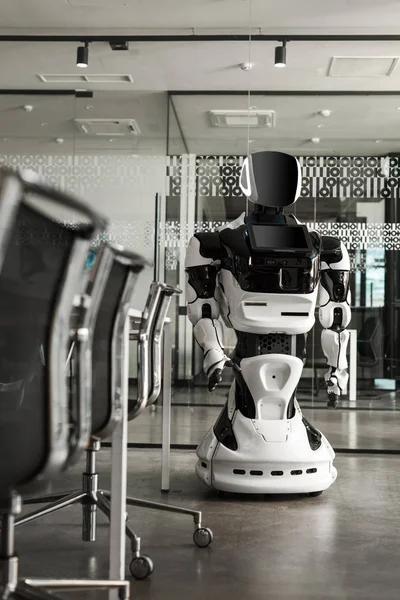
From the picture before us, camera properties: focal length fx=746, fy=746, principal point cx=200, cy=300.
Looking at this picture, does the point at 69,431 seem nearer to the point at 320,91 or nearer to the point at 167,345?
the point at 167,345

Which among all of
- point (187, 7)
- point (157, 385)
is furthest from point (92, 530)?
point (187, 7)

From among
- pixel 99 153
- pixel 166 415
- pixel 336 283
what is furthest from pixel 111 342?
pixel 99 153

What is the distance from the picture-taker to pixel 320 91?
18.9 feet

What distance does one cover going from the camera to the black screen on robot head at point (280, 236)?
3.77 meters

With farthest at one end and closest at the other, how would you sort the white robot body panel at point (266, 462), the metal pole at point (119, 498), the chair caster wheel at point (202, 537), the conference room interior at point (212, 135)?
the conference room interior at point (212, 135)
the white robot body panel at point (266, 462)
the chair caster wheel at point (202, 537)
the metal pole at point (119, 498)

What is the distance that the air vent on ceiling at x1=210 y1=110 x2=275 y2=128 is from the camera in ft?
18.8

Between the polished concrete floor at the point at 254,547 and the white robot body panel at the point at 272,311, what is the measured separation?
0.88m

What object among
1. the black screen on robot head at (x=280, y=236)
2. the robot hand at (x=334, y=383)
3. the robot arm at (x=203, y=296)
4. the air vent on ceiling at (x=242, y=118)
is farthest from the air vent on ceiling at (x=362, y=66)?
the robot hand at (x=334, y=383)

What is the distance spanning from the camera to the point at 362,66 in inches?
222

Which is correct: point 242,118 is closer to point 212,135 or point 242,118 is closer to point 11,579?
point 212,135

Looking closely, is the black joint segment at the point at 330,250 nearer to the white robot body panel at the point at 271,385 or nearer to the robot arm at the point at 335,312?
the robot arm at the point at 335,312

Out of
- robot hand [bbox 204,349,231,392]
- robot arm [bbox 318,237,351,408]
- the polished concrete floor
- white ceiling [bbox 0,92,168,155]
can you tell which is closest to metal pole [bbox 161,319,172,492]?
the polished concrete floor

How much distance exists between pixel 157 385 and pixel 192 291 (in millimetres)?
1205

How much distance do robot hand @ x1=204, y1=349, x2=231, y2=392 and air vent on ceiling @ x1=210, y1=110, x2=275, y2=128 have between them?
2492mm
